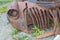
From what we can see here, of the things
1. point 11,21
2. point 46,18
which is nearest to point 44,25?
point 46,18

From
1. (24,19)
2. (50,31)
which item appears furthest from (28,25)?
(50,31)

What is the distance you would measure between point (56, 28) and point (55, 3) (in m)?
0.53

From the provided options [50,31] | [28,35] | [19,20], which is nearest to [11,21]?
[19,20]

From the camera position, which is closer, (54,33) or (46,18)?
(54,33)

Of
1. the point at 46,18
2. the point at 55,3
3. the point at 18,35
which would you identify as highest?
the point at 55,3

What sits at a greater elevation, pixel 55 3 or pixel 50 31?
pixel 55 3

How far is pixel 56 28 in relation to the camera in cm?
377

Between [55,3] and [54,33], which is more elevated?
[55,3]

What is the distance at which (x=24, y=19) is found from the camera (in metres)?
3.87

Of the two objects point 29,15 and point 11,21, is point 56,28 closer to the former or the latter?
point 29,15

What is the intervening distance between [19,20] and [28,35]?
39 centimetres

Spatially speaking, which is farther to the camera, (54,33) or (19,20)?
(19,20)

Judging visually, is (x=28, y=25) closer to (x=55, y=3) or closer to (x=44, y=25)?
(x=44, y=25)

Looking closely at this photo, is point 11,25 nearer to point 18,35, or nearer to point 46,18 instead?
point 18,35
